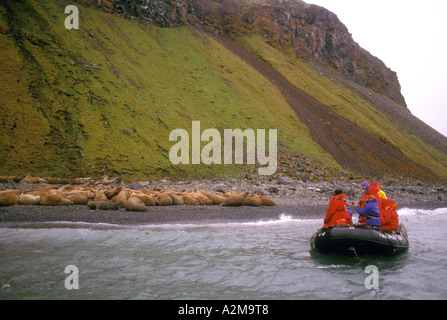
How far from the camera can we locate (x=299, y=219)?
57.8 feet

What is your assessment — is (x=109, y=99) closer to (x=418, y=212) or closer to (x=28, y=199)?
(x=28, y=199)

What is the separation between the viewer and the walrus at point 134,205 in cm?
1554

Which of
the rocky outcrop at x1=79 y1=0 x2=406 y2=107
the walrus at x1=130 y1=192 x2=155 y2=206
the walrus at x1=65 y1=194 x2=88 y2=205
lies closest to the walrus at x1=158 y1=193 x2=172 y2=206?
the walrus at x1=130 y1=192 x2=155 y2=206

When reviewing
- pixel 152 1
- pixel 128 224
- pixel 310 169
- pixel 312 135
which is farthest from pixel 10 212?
pixel 152 1

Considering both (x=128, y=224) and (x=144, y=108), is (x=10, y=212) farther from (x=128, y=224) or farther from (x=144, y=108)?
Answer: (x=144, y=108)

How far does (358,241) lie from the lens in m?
9.91

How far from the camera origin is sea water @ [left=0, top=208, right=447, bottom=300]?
7.71 m

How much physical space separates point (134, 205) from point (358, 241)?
11175mm

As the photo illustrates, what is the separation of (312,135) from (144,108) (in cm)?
2477

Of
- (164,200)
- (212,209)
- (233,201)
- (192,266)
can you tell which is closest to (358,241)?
(192,266)

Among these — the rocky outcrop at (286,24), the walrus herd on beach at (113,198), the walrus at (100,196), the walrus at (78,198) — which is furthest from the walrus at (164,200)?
the rocky outcrop at (286,24)

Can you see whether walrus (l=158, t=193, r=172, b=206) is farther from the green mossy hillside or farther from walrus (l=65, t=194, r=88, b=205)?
the green mossy hillside

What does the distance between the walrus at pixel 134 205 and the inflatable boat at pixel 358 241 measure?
9588 millimetres

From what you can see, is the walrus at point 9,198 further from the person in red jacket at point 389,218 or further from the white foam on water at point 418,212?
the white foam on water at point 418,212
